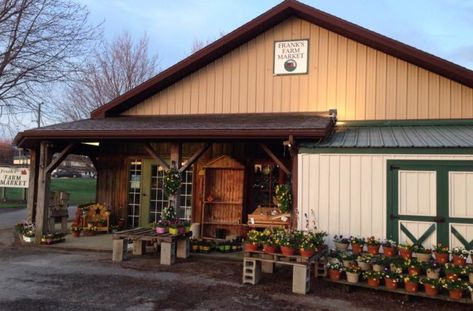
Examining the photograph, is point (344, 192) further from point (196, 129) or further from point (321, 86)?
point (321, 86)

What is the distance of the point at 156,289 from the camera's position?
23.0 feet

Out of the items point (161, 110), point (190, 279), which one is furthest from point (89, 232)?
point (190, 279)

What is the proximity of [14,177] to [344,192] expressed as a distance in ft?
56.8

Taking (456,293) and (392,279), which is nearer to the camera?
(456,293)

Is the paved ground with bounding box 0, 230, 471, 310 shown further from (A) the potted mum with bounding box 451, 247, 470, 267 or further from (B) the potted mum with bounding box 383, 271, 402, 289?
(A) the potted mum with bounding box 451, 247, 470, 267

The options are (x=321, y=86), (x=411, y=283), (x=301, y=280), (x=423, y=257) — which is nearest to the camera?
(x=411, y=283)

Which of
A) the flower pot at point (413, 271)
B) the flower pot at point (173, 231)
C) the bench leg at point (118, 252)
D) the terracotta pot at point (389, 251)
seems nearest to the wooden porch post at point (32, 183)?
the bench leg at point (118, 252)

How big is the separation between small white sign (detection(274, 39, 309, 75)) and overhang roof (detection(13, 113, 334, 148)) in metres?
1.11

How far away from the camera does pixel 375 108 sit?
34.6 ft

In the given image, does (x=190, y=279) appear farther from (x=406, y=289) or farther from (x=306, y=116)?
(x=306, y=116)

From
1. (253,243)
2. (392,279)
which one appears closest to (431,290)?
(392,279)

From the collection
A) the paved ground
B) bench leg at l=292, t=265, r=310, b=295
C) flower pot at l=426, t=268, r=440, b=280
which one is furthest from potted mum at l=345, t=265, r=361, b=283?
flower pot at l=426, t=268, r=440, b=280

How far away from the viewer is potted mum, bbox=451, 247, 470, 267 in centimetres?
679

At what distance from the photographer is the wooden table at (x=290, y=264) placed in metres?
6.96
